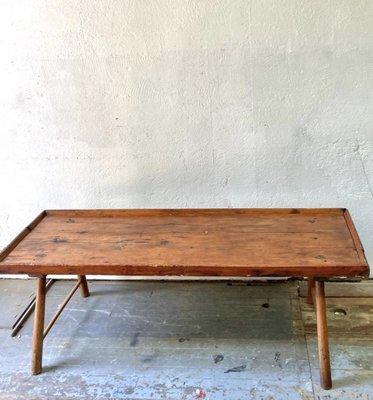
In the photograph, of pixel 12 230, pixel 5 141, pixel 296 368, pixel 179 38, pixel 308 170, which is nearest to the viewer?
pixel 296 368

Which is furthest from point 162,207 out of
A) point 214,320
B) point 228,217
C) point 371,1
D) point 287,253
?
point 371,1

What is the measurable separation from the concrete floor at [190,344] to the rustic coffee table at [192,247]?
0.12 m

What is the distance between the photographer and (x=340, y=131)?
2191mm

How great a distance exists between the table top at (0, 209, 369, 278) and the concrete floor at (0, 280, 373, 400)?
1.61ft

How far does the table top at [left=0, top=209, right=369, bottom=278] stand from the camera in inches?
69.8

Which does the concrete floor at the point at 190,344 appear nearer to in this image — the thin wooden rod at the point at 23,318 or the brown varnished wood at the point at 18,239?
the thin wooden rod at the point at 23,318

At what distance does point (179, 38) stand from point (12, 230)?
143cm

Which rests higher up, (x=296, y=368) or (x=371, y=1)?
(x=371, y=1)

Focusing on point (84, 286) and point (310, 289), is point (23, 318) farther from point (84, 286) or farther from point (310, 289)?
point (310, 289)

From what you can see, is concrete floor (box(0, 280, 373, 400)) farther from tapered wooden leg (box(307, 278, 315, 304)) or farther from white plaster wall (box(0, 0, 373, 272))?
white plaster wall (box(0, 0, 373, 272))

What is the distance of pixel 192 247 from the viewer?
1.92 m

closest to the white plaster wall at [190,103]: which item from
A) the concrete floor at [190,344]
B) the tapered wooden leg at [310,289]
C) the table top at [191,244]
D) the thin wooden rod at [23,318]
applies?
the table top at [191,244]

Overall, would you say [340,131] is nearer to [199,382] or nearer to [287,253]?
[287,253]

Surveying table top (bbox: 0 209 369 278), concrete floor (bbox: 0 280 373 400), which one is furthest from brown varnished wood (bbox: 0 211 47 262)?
concrete floor (bbox: 0 280 373 400)
